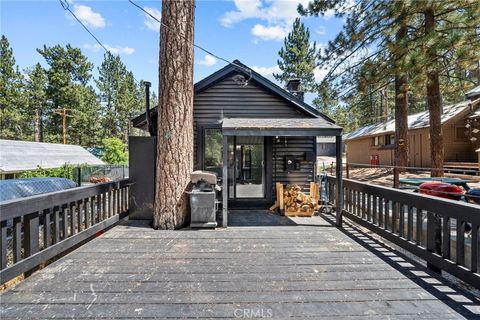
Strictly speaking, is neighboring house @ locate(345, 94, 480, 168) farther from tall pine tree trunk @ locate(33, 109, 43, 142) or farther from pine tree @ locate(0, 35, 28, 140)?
tall pine tree trunk @ locate(33, 109, 43, 142)

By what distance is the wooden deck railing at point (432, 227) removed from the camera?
7.97 ft

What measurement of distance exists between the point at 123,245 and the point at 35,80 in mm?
33776

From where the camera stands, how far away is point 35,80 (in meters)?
29.2

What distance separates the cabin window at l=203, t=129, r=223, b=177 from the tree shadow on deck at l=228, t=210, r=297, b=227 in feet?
3.80

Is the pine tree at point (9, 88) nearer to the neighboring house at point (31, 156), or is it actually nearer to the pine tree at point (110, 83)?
the pine tree at point (110, 83)

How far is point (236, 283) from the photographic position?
264cm

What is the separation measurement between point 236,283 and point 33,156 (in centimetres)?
1804

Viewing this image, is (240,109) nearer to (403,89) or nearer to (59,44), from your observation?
(403,89)

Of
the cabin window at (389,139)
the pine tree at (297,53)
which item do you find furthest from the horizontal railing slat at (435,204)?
the pine tree at (297,53)

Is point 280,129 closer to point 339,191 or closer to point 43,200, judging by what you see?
point 339,191

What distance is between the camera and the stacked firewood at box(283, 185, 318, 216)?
561 centimetres

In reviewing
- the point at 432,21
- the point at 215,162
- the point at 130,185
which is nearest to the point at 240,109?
the point at 215,162

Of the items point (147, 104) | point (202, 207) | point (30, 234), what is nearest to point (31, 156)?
point (147, 104)

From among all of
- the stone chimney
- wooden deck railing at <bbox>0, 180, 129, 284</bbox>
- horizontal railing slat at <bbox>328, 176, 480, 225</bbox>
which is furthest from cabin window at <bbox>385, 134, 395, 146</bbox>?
wooden deck railing at <bbox>0, 180, 129, 284</bbox>
